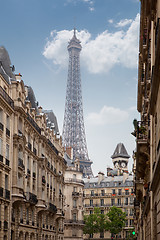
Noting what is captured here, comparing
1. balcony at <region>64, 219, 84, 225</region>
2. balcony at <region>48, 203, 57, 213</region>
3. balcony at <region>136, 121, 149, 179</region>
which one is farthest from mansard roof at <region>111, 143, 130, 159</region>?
balcony at <region>136, 121, 149, 179</region>

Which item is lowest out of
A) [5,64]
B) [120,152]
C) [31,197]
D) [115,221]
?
[115,221]

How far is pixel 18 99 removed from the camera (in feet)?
159

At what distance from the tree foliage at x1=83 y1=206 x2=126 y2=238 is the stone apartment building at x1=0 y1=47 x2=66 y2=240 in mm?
46957

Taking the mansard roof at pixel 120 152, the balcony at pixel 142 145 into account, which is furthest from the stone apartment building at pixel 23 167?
the mansard roof at pixel 120 152

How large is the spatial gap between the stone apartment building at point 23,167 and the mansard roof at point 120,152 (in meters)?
119

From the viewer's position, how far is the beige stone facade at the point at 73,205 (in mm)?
101750

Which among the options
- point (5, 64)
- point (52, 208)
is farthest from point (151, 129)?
point (52, 208)

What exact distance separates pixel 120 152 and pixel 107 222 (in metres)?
74.4

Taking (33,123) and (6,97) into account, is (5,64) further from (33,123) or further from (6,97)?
(33,123)

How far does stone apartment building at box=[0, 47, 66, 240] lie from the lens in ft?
144

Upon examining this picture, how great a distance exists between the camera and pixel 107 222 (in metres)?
117

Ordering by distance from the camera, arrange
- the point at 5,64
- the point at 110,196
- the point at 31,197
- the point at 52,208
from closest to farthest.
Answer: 1. the point at 5,64
2. the point at 31,197
3. the point at 52,208
4. the point at 110,196

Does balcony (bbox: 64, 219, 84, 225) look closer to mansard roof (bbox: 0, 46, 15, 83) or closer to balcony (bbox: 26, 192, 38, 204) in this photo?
balcony (bbox: 26, 192, 38, 204)

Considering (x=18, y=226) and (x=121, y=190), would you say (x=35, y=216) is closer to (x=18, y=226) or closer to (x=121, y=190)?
(x=18, y=226)
